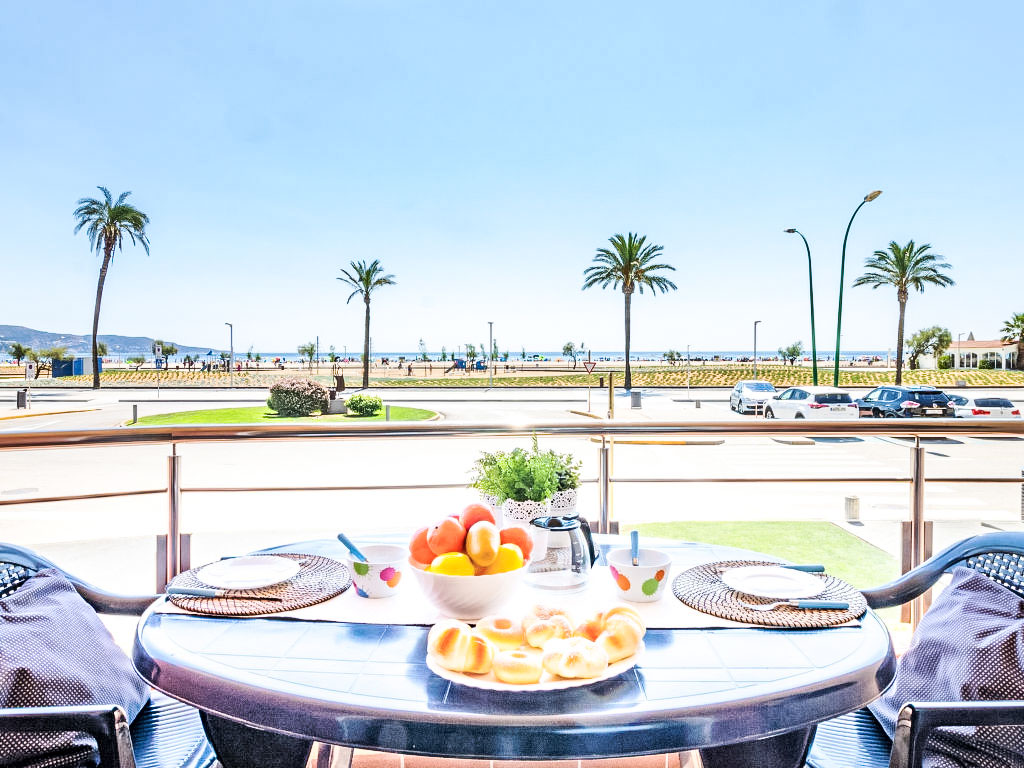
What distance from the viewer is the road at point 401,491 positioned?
20.9ft

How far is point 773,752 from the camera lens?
150 centimetres

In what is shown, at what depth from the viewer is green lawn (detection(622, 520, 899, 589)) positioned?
216 inches

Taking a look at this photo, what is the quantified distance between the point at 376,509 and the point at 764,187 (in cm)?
4368

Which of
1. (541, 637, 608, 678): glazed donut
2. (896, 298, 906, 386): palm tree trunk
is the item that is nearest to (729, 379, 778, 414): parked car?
(896, 298, 906, 386): palm tree trunk

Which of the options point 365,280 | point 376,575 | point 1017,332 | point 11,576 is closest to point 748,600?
point 376,575

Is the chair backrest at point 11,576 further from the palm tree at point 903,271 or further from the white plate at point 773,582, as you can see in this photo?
the palm tree at point 903,271

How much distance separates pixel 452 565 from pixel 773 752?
35.6 inches

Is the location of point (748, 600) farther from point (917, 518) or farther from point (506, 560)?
point (917, 518)

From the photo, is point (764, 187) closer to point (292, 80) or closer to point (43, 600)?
point (292, 80)

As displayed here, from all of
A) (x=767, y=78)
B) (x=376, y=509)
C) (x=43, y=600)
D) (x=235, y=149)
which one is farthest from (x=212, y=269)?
(x=43, y=600)

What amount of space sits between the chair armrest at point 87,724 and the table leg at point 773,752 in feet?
3.95

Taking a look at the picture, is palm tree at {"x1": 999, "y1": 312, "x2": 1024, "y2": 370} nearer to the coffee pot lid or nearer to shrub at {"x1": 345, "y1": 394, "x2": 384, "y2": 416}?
shrub at {"x1": 345, "y1": 394, "x2": 384, "y2": 416}

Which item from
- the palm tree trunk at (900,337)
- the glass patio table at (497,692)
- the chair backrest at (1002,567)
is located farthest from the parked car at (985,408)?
the palm tree trunk at (900,337)

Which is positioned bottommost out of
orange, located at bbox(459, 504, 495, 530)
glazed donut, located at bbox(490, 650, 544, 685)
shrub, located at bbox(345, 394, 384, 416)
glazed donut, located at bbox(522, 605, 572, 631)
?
shrub, located at bbox(345, 394, 384, 416)
